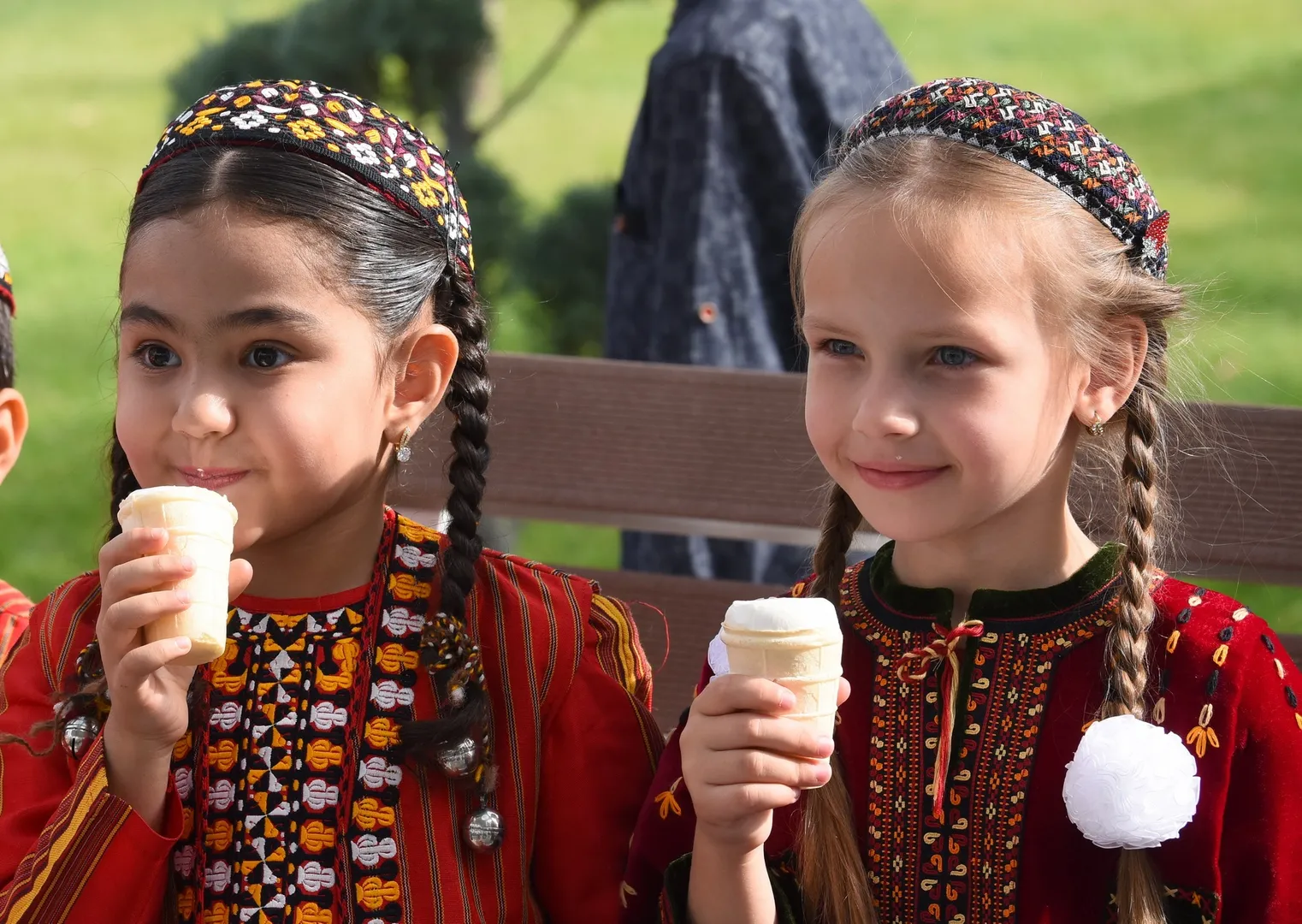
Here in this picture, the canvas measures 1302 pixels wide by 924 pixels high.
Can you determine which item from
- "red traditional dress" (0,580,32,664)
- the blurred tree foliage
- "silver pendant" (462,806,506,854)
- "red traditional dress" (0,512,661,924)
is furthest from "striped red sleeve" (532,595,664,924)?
the blurred tree foliage

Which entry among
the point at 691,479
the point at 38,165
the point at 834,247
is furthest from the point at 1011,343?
the point at 38,165

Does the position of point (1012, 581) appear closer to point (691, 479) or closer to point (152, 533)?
point (691, 479)

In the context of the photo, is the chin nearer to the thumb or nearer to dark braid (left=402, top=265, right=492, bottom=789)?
dark braid (left=402, top=265, right=492, bottom=789)

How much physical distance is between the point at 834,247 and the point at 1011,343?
10.8 inches

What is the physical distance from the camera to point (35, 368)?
30.2 ft

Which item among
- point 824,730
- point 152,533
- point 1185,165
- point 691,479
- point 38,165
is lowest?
point 824,730

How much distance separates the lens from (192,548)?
6.29ft

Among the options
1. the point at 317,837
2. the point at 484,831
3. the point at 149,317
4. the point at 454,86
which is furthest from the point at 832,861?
the point at 454,86

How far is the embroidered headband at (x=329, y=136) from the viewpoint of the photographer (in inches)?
88.2

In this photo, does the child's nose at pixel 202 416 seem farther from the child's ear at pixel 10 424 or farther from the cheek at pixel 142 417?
the child's ear at pixel 10 424

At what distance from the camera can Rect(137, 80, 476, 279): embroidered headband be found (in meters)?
2.24

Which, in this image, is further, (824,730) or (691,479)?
(691,479)

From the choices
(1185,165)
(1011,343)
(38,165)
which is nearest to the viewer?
(1011,343)

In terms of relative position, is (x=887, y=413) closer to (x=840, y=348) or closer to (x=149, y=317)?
(x=840, y=348)
